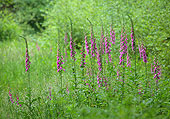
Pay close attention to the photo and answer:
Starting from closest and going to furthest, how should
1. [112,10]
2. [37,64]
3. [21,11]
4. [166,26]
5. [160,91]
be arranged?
[160,91] → [166,26] → [37,64] → [112,10] → [21,11]

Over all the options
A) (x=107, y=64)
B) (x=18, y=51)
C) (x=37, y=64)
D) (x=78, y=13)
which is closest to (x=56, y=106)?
(x=107, y=64)

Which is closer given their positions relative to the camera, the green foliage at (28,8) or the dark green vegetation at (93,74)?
the dark green vegetation at (93,74)

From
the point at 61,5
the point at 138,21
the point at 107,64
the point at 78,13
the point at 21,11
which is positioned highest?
the point at 21,11

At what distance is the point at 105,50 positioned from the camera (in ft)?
11.6

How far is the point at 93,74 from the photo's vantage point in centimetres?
327

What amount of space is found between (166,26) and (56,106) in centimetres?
413

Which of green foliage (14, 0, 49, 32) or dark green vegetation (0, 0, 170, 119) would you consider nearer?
dark green vegetation (0, 0, 170, 119)

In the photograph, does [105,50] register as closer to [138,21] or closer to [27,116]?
[27,116]

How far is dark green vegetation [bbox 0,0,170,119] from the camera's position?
248 centimetres

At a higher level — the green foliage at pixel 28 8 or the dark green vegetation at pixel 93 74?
the green foliage at pixel 28 8

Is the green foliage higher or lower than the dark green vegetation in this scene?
higher

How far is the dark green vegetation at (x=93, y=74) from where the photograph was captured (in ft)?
8.15

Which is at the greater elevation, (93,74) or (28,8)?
(28,8)

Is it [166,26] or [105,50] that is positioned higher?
[166,26]
